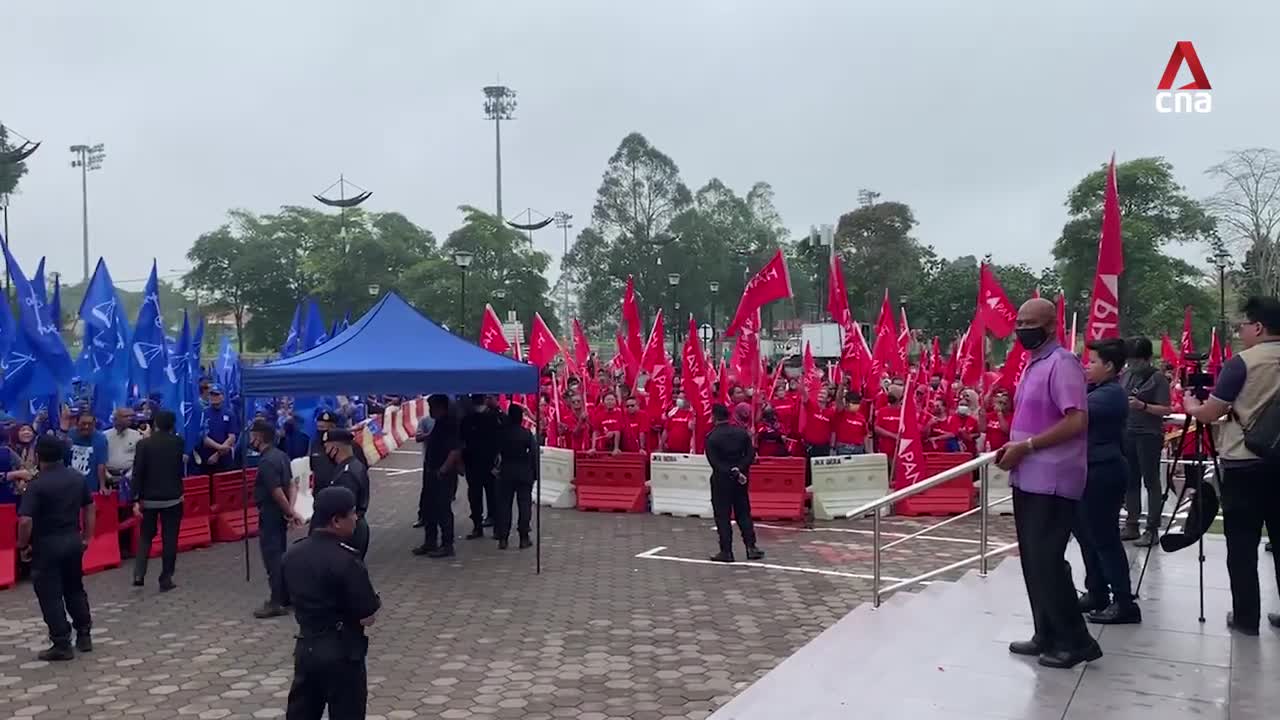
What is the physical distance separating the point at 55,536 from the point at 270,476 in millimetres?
1931

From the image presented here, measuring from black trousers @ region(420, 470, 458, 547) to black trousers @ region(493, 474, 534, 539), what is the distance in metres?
0.56

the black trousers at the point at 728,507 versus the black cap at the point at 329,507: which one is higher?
the black cap at the point at 329,507

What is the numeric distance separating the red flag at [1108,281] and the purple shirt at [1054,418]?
2503 mm

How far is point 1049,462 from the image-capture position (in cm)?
529

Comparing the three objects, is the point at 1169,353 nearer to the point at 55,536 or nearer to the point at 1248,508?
the point at 1248,508

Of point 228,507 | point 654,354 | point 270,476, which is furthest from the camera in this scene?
point 654,354

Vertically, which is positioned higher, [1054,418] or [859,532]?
[1054,418]

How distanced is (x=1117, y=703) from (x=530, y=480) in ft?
26.5

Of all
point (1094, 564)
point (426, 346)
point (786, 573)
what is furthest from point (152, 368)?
point (1094, 564)

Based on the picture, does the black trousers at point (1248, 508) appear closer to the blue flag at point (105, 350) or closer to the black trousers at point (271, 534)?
the black trousers at point (271, 534)

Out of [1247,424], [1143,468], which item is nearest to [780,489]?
[1143,468]

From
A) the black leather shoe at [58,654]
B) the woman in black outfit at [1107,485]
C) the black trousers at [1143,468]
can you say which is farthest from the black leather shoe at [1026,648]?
the black leather shoe at [58,654]

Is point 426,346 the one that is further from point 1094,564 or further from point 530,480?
point 1094,564

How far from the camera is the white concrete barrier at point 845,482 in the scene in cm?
1447
